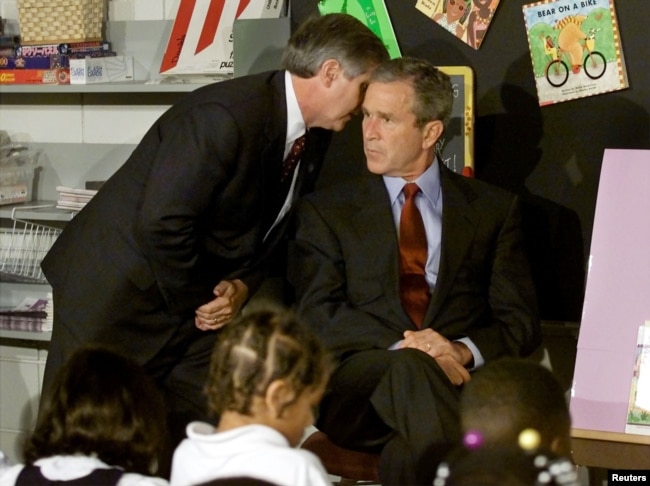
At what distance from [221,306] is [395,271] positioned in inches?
17.6

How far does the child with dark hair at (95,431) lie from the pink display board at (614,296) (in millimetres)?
1053

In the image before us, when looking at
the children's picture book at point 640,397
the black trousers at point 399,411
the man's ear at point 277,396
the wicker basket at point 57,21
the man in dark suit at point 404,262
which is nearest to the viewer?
the man's ear at point 277,396

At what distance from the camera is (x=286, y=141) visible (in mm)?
2551

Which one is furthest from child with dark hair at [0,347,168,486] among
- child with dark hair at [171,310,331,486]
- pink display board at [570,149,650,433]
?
pink display board at [570,149,650,433]

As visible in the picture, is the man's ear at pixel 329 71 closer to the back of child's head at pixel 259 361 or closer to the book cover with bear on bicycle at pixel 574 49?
the book cover with bear on bicycle at pixel 574 49

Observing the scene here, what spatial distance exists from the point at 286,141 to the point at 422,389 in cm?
70

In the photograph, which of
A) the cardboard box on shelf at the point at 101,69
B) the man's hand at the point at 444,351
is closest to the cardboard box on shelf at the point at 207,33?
the cardboard box on shelf at the point at 101,69

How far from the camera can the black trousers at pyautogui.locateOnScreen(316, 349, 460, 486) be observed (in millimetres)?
2250

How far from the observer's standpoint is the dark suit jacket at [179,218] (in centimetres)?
241

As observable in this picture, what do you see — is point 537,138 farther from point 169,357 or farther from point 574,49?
point 169,357

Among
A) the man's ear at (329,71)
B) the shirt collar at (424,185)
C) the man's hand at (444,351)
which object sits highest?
the man's ear at (329,71)

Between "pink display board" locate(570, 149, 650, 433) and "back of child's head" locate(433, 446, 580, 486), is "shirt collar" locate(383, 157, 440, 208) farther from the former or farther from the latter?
"back of child's head" locate(433, 446, 580, 486)

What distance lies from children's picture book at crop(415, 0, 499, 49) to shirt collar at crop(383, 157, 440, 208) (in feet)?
1.51

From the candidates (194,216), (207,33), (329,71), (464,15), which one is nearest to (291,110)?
(329,71)
